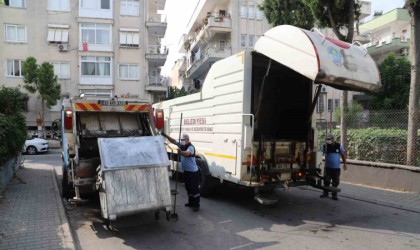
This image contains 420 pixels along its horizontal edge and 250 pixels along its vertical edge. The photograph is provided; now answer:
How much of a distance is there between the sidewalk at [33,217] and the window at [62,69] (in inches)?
862

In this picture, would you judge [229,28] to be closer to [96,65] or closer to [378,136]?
[96,65]

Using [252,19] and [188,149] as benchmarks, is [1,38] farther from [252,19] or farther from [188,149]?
[188,149]

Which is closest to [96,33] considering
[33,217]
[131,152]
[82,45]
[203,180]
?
[82,45]

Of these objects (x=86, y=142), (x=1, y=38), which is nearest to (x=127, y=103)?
(x=86, y=142)

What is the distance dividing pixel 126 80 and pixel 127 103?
24789 millimetres

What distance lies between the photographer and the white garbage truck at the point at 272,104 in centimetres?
625

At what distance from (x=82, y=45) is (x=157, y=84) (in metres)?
6.97

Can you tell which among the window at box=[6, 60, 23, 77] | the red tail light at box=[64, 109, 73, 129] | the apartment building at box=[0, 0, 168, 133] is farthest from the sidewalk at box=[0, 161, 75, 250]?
the window at box=[6, 60, 23, 77]

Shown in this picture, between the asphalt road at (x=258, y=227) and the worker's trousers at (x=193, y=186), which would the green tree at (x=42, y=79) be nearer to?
the asphalt road at (x=258, y=227)

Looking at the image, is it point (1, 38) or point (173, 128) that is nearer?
point (173, 128)

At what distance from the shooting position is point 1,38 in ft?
96.8

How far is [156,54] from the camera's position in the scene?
106ft

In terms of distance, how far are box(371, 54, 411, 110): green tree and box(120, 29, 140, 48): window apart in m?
21.1

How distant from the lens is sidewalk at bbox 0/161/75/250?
17.3ft
